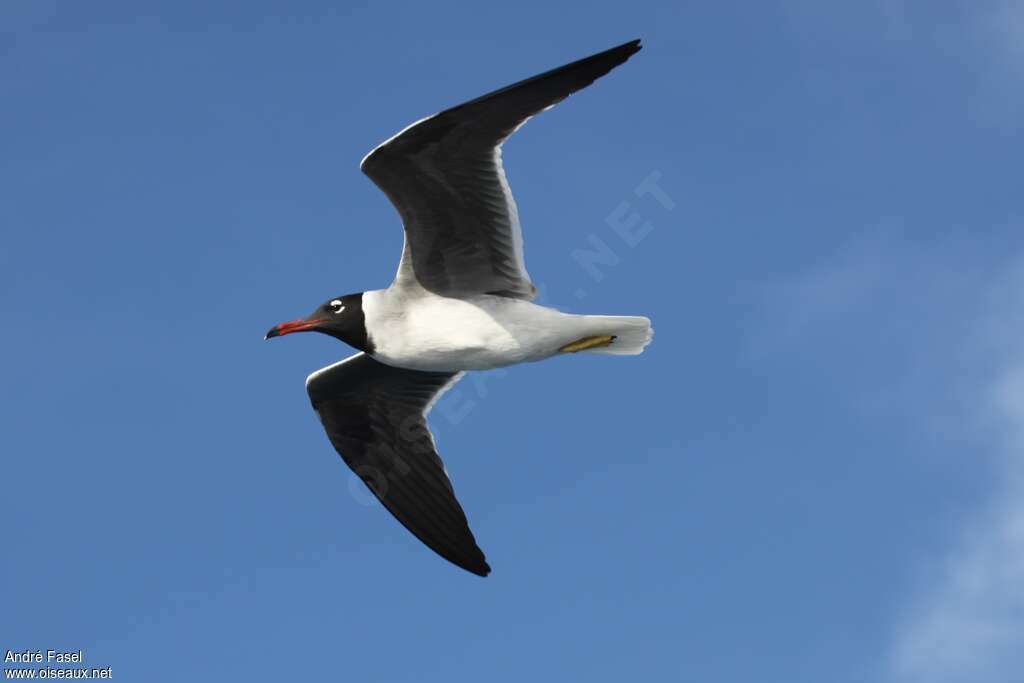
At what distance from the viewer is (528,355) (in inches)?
483

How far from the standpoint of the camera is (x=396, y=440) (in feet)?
46.8

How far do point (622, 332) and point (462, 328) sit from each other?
1638 millimetres

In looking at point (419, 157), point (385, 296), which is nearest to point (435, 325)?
point (385, 296)

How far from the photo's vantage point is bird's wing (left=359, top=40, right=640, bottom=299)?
10812 mm

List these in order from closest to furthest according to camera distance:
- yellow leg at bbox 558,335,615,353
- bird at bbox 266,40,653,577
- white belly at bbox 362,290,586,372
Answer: bird at bbox 266,40,653,577, white belly at bbox 362,290,586,372, yellow leg at bbox 558,335,615,353

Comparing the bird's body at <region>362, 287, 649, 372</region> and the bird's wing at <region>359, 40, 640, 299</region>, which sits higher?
the bird's wing at <region>359, 40, 640, 299</region>

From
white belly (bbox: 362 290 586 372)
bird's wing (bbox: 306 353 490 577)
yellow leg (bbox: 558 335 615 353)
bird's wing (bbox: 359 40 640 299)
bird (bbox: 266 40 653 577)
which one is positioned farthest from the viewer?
bird's wing (bbox: 306 353 490 577)

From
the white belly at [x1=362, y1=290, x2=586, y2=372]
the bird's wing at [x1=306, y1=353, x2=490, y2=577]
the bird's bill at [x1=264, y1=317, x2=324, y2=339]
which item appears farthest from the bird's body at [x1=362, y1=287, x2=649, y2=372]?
the bird's wing at [x1=306, y1=353, x2=490, y2=577]

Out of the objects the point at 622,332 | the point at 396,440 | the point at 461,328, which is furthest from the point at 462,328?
the point at 396,440

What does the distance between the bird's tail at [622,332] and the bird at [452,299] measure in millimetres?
13

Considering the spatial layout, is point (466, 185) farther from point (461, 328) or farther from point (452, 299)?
point (461, 328)

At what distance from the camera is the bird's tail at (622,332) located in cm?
1232

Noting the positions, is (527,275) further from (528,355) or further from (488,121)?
(488,121)

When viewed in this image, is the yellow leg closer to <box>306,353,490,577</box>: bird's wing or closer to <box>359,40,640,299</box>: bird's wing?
<box>359,40,640,299</box>: bird's wing
